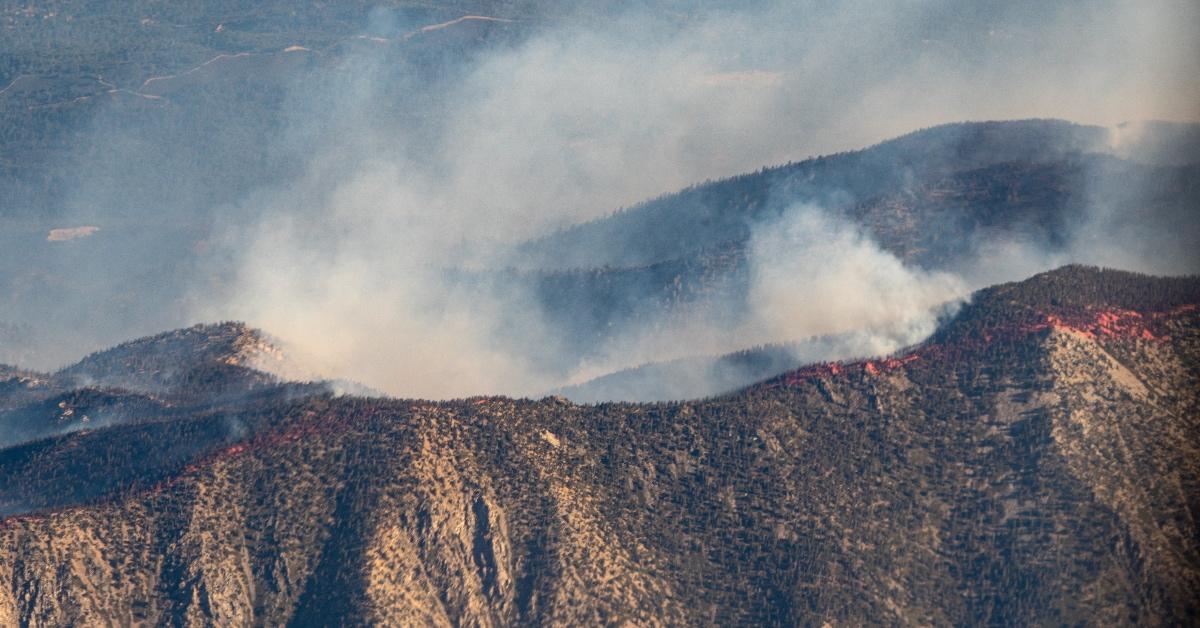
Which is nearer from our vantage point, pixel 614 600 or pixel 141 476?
pixel 614 600

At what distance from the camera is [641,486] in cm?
19712

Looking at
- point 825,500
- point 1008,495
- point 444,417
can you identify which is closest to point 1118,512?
point 1008,495

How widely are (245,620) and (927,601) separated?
54.7 m

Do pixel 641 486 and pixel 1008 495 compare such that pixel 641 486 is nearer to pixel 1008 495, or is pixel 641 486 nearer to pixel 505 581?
pixel 505 581

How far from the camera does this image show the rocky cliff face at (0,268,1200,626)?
601 ft

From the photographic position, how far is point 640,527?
193m

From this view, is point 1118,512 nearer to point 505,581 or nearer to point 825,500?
point 825,500

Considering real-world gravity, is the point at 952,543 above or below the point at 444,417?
below

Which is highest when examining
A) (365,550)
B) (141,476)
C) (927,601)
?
(141,476)

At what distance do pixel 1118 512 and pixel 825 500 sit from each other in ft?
79.5

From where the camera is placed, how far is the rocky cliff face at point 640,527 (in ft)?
601

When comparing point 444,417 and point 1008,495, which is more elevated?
point 444,417

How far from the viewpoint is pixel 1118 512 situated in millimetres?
186750

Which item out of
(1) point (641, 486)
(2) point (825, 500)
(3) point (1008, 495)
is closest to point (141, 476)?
(1) point (641, 486)
